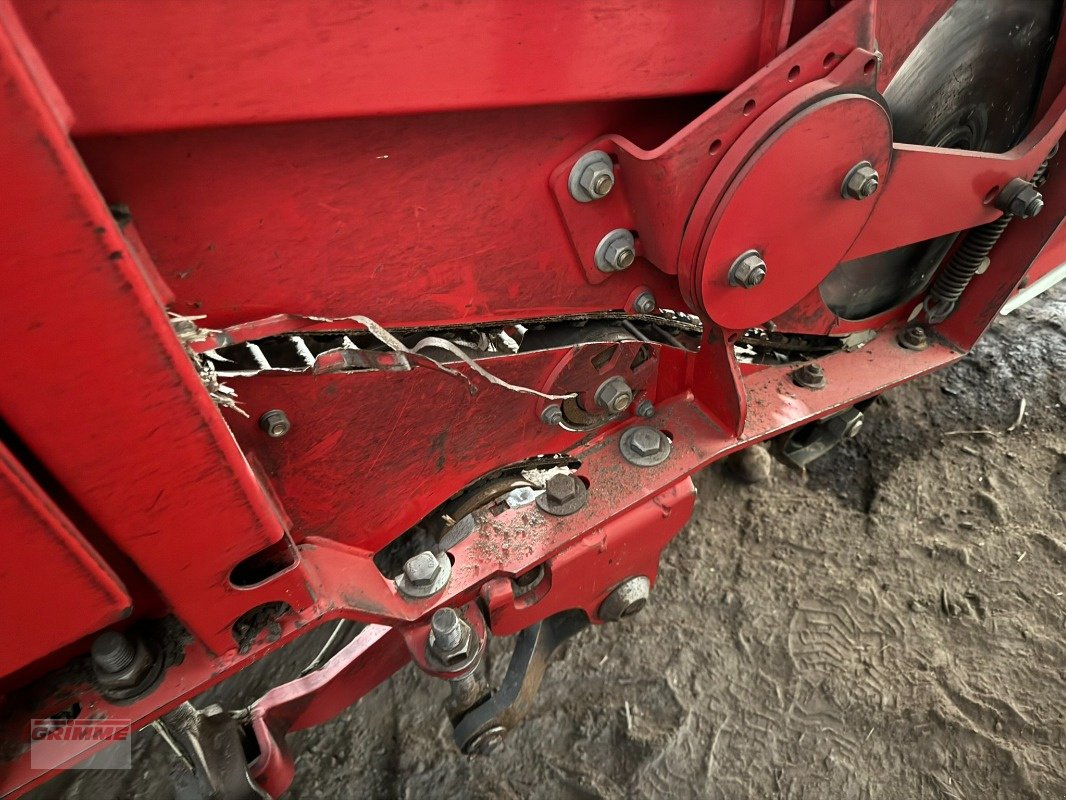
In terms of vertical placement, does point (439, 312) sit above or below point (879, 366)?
above

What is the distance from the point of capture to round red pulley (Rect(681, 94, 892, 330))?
1008mm

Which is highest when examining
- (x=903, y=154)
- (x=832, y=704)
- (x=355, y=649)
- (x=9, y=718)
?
(x=903, y=154)

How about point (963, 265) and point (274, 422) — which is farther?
point (963, 265)

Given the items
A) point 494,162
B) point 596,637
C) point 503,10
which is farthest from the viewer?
point 596,637

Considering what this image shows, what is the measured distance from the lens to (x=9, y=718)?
98cm

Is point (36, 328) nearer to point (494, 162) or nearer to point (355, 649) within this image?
point (494, 162)

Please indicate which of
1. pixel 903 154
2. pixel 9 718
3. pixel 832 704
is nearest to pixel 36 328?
pixel 9 718

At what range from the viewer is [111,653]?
0.95 meters

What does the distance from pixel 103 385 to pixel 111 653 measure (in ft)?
1.62

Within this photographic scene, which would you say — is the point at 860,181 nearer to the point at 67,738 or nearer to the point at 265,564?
the point at 265,564

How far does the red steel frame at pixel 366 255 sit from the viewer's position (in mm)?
638

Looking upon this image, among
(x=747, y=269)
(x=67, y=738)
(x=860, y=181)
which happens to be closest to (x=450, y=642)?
(x=67, y=738)

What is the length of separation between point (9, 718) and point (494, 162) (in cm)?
106

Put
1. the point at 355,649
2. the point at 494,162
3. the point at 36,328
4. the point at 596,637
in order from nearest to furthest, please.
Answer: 1. the point at 36,328
2. the point at 494,162
3. the point at 355,649
4. the point at 596,637
